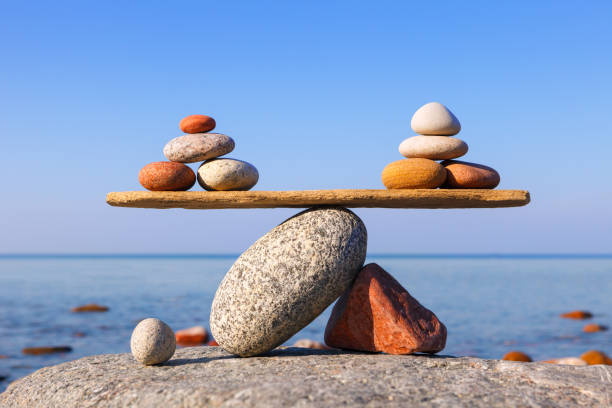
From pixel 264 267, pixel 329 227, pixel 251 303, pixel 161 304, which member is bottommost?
pixel 161 304

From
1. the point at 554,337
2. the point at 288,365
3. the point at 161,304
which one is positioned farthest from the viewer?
the point at 161,304

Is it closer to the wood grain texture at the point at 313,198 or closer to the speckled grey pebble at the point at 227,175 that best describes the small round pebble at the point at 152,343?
the wood grain texture at the point at 313,198

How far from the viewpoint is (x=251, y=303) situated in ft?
17.4

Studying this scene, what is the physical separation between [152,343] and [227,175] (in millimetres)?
1812

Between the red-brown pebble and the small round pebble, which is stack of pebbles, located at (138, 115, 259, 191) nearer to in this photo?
the small round pebble

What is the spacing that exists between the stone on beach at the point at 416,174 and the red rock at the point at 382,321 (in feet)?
3.10

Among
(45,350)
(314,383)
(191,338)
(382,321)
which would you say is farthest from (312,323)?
(314,383)

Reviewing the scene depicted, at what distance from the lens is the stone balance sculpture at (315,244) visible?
5.31 metres

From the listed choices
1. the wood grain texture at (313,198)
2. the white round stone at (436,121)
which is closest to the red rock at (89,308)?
the wood grain texture at (313,198)

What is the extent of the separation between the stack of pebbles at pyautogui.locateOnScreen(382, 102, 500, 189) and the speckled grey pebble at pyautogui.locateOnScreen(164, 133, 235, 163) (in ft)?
5.85

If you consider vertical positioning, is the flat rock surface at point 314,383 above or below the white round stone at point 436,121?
below

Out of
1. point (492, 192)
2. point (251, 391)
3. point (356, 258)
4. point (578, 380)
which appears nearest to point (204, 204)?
point (356, 258)

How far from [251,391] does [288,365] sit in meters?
0.95

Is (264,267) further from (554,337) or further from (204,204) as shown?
(554,337)
